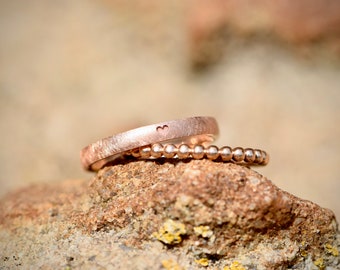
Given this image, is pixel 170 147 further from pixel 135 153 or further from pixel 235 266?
pixel 235 266

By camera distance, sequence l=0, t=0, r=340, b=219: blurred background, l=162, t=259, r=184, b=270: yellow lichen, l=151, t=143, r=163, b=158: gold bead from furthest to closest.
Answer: l=0, t=0, r=340, b=219: blurred background < l=151, t=143, r=163, b=158: gold bead < l=162, t=259, r=184, b=270: yellow lichen

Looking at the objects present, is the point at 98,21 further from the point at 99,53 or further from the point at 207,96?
the point at 207,96

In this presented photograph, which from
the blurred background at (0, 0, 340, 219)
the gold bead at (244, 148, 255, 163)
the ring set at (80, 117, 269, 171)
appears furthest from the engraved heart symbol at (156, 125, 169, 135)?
the blurred background at (0, 0, 340, 219)

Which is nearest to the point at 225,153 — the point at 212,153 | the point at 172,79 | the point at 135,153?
the point at 212,153

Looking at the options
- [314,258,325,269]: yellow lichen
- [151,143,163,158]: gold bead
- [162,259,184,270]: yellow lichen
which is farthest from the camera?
[151,143,163,158]: gold bead

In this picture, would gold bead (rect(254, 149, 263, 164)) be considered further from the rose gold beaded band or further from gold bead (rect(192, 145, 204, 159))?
gold bead (rect(192, 145, 204, 159))

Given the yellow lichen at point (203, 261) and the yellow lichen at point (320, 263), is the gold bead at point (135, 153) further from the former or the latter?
the yellow lichen at point (320, 263)

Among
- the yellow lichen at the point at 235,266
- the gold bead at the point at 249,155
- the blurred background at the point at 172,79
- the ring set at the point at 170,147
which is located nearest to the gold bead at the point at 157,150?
the ring set at the point at 170,147
